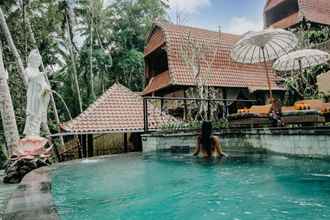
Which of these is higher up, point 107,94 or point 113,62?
point 113,62

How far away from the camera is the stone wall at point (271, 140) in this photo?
18.4 feet

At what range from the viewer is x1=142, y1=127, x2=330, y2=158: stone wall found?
5.62m

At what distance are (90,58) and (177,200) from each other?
21357 millimetres

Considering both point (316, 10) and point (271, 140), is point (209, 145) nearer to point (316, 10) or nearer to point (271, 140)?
point (271, 140)

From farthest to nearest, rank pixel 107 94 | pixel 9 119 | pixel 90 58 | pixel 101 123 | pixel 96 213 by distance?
pixel 90 58 → pixel 107 94 → pixel 101 123 → pixel 9 119 → pixel 96 213

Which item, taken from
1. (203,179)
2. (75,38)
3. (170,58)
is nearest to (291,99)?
(170,58)

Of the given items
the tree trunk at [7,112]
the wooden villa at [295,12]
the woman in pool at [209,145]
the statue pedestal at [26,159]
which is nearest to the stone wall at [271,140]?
the woman in pool at [209,145]

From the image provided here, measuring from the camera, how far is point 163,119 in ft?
43.7

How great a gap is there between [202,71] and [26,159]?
11.5m

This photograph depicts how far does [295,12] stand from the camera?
1900cm

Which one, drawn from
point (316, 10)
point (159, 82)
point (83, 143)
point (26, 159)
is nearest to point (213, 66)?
point (159, 82)

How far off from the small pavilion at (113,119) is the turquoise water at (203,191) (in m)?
5.94

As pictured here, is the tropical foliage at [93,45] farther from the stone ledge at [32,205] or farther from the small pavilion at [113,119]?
the stone ledge at [32,205]

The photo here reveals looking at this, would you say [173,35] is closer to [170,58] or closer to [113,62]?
[170,58]
